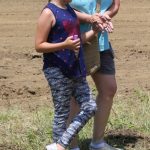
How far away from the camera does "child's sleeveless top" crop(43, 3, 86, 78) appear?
4.09 meters

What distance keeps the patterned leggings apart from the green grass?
0.68 meters

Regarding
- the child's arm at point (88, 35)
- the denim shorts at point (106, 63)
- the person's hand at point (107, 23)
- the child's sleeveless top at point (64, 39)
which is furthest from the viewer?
the denim shorts at point (106, 63)

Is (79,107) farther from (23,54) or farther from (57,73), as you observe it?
(23,54)

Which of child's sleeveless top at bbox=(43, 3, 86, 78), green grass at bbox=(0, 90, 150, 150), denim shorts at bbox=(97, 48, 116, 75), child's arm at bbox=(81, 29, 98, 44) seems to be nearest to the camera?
child's sleeveless top at bbox=(43, 3, 86, 78)

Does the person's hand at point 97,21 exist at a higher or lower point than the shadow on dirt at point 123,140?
higher

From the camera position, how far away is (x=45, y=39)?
4.06 m

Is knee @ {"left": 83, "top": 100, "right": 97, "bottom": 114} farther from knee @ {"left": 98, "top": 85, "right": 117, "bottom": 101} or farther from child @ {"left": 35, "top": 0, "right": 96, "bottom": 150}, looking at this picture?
knee @ {"left": 98, "top": 85, "right": 117, "bottom": 101}

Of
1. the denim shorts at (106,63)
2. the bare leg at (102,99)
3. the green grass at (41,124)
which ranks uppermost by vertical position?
the denim shorts at (106,63)

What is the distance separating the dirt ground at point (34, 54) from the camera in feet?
23.2

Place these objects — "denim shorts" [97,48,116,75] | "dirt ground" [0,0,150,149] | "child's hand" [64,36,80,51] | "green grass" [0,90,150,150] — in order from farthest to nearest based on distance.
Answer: "dirt ground" [0,0,150,149], "green grass" [0,90,150,150], "denim shorts" [97,48,116,75], "child's hand" [64,36,80,51]

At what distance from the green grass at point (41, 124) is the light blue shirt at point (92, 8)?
953 millimetres

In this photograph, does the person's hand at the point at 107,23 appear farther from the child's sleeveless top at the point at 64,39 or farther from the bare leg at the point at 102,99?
the bare leg at the point at 102,99

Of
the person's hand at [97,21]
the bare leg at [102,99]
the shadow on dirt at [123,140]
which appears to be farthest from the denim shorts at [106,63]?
the shadow on dirt at [123,140]

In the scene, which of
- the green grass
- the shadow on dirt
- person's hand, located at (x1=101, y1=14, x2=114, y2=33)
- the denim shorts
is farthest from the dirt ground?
person's hand, located at (x1=101, y1=14, x2=114, y2=33)
